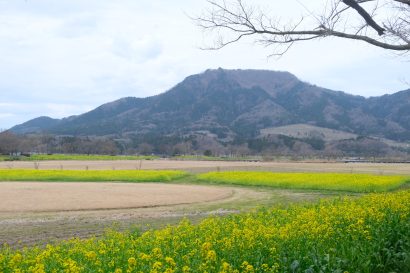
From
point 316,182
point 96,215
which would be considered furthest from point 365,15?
point 316,182

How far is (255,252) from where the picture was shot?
7.08 meters

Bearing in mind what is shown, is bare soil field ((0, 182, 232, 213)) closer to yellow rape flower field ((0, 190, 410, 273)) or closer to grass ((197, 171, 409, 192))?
grass ((197, 171, 409, 192))

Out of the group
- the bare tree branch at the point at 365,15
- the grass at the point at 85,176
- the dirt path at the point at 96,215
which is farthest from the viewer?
the grass at the point at 85,176

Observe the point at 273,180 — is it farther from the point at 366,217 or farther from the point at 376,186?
the point at 366,217

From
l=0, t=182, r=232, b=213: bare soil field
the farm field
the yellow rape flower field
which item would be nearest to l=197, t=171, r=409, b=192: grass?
l=0, t=182, r=232, b=213: bare soil field

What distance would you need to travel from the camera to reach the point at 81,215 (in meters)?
21.3

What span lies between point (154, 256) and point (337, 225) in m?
4.08

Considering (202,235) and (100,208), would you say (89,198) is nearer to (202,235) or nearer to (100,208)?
(100,208)

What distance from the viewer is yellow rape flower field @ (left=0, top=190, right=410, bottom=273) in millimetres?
6285

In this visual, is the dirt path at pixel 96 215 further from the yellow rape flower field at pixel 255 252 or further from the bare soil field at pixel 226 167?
the bare soil field at pixel 226 167

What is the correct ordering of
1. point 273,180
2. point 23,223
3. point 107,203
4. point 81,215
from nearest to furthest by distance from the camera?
point 23,223
point 81,215
point 107,203
point 273,180

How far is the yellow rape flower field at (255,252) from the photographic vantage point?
6285 millimetres

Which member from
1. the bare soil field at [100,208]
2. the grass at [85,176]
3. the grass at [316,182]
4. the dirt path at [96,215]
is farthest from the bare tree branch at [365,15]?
the grass at [85,176]

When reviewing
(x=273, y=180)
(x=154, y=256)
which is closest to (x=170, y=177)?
(x=273, y=180)
